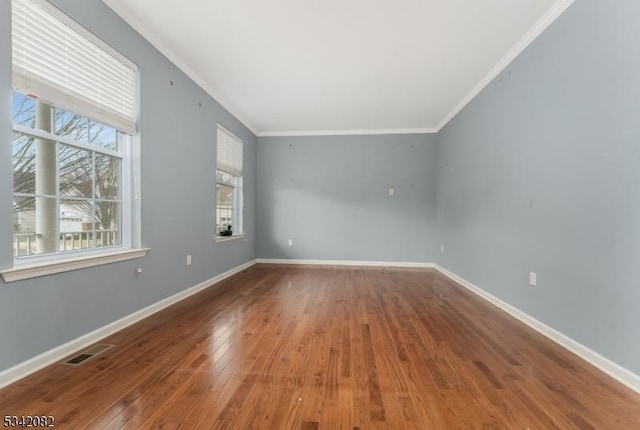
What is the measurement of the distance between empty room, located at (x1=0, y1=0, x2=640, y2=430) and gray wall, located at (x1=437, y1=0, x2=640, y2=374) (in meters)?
0.02

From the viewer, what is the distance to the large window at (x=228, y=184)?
4.43m

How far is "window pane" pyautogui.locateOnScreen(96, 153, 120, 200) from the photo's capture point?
238 centimetres

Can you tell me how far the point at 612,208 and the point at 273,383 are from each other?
2426 mm

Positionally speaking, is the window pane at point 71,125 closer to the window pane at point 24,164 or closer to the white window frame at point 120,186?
the white window frame at point 120,186

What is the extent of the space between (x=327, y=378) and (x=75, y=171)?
238cm

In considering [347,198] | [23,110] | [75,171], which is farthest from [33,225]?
[347,198]

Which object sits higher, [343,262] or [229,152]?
[229,152]

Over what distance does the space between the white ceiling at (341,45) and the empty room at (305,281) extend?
0.02 metres

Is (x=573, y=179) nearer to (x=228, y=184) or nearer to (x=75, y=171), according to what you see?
(x=75, y=171)

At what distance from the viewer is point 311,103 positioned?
445cm

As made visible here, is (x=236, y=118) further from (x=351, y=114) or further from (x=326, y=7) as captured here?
(x=326, y=7)

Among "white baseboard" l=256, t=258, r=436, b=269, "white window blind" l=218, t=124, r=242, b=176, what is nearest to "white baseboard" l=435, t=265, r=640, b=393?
"white baseboard" l=256, t=258, r=436, b=269

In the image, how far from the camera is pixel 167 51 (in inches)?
118

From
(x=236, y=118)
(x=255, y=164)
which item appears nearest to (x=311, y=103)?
(x=236, y=118)
